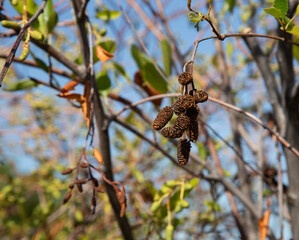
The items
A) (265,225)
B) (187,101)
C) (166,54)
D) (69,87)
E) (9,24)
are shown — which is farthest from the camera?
(166,54)

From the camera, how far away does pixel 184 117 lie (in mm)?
484

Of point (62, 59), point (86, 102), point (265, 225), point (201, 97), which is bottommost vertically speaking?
point (265, 225)

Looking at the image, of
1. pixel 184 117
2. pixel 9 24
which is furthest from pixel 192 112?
pixel 9 24

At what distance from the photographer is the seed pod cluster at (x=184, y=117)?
0.47 metres

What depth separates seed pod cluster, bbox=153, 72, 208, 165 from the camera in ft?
1.56

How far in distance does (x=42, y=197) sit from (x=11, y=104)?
1285 millimetres

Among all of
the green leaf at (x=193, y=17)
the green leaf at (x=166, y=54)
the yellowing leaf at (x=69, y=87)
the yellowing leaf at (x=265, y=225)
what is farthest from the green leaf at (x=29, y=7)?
the yellowing leaf at (x=265, y=225)

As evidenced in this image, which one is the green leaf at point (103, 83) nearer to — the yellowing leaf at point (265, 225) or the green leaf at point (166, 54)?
the green leaf at point (166, 54)

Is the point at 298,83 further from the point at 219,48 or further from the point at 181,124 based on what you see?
the point at 219,48

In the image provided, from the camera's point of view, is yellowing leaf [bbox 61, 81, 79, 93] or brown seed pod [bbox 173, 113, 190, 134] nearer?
brown seed pod [bbox 173, 113, 190, 134]

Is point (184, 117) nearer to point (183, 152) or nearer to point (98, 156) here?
point (183, 152)

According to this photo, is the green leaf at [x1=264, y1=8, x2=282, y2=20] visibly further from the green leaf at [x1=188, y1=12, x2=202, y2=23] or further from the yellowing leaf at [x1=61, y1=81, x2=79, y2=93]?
the yellowing leaf at [x1=61, y1=81, x2=79, y2=93]

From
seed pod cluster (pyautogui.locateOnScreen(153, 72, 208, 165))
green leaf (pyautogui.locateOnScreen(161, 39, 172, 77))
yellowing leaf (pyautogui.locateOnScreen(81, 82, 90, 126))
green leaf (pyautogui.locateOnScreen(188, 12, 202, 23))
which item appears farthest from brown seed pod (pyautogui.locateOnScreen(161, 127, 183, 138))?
green leaf (pyautogui.locateOnScreen(161, 39, 172, 77))

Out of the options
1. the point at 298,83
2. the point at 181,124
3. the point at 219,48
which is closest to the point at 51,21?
the point at 181,124
